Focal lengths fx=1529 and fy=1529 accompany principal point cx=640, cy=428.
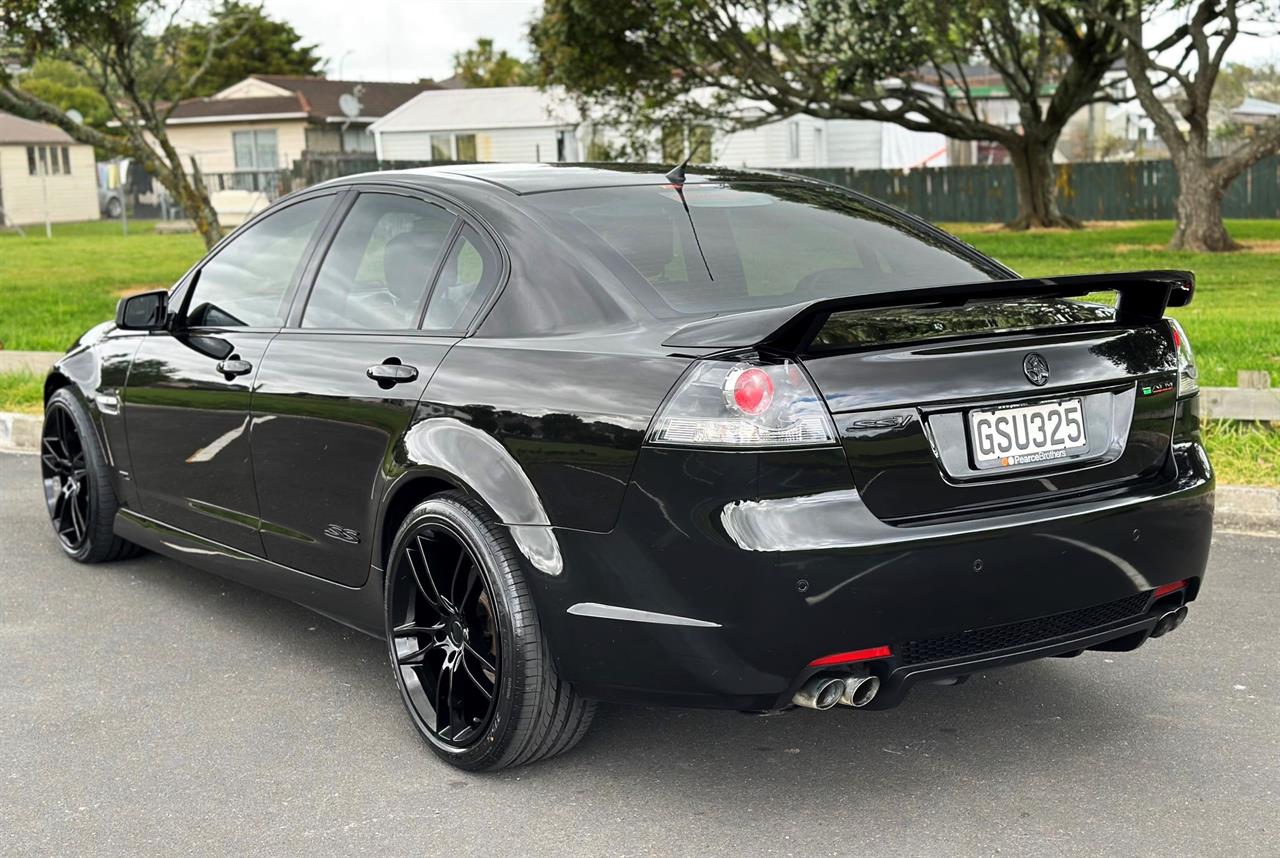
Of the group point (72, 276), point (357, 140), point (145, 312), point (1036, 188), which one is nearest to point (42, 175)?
point (357, 140)

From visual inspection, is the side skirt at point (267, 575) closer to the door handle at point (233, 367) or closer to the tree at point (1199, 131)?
the door handle at point (233, 367)

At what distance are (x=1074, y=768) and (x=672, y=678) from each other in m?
1.19

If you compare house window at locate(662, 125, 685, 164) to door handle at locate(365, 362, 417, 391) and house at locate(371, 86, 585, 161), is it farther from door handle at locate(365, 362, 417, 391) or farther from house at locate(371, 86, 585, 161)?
door handle at locate(365, 362, 417, 391)

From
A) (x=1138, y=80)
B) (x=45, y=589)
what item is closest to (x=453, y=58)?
(x=1138, y=80)

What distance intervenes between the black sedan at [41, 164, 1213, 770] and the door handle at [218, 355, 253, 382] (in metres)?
0.01

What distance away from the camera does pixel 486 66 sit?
78.0 m

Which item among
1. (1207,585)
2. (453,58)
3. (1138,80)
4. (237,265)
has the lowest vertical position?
(1207,585)

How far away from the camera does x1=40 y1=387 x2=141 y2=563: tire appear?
6.07 m

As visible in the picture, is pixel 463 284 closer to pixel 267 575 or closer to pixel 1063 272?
pixel 267 575

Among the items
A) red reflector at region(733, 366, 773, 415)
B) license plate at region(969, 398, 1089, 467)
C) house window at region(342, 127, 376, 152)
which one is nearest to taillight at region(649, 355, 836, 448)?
red reflector at region(733, 366, 773, 415)

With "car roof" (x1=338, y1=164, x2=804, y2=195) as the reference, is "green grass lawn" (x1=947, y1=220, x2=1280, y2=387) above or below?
below

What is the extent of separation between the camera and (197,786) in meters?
4.01

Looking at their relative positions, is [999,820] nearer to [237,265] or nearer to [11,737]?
[11,737]

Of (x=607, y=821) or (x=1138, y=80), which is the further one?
(x=1138, y=80)
